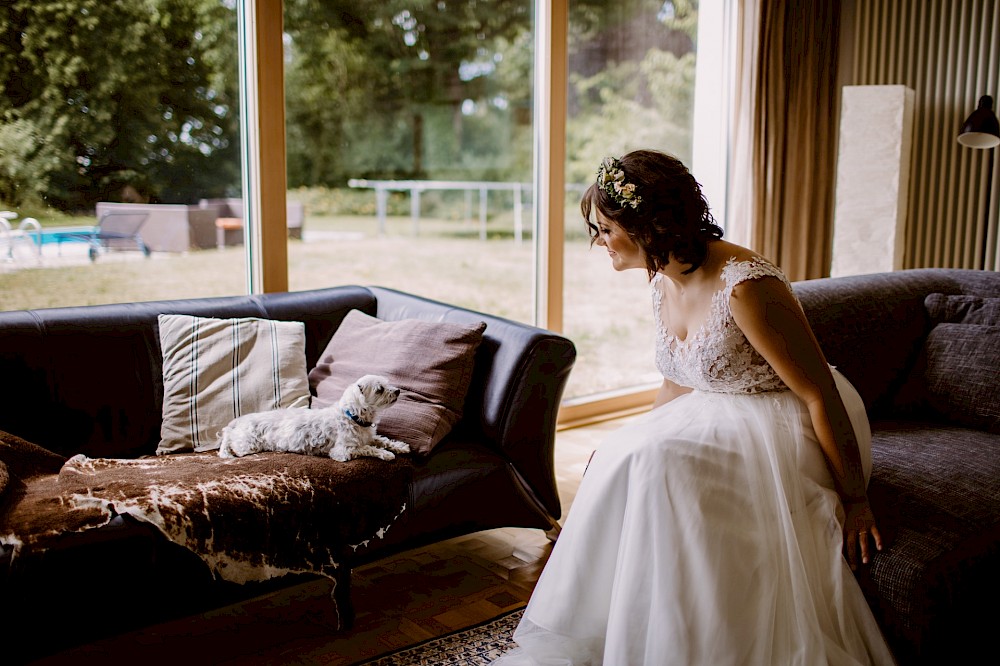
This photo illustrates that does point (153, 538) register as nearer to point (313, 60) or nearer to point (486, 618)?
point (486, 618)

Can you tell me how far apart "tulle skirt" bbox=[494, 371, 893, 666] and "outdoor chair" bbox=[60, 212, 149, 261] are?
204 cm

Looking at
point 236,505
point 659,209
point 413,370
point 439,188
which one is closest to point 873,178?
point 439,188

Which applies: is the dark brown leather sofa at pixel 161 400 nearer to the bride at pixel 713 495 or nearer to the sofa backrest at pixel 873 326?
the bride at pixel 713 495

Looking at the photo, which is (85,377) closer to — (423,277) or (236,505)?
(236,505)

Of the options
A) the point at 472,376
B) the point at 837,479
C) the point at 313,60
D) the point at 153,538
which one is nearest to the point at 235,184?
the point at 313,60

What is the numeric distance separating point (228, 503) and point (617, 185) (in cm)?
121

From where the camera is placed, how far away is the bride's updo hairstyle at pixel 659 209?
6.86 feet

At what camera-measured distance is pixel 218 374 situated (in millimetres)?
2684

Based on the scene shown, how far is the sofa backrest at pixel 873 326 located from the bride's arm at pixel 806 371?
668 mm

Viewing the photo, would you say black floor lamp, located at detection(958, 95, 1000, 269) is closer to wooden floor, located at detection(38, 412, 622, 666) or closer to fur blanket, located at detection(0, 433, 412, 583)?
wooden floor, located at detection(38, 412, 622, 666)

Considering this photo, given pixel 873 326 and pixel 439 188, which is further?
pixel 439 188

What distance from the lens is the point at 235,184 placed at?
10.9 feet

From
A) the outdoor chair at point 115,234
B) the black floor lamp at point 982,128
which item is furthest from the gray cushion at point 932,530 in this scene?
the outdoor chair at point 115,234

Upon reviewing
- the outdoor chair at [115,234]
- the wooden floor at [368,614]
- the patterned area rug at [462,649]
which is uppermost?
the outdoor chair at [115,234]
